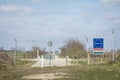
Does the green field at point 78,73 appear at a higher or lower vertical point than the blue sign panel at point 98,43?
lower

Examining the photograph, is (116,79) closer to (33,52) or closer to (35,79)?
(35,79)

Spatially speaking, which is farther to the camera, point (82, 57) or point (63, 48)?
point (82, 57)

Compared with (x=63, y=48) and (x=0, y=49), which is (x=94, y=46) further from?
(x=63, y=48)

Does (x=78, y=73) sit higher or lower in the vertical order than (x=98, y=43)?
lower

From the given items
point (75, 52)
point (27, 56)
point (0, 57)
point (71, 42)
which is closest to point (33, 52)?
point (27, 56)

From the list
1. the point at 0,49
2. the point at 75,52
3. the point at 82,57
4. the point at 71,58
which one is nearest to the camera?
the point at 0,49

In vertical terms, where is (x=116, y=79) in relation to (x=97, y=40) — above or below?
below

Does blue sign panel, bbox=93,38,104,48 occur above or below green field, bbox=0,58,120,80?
above

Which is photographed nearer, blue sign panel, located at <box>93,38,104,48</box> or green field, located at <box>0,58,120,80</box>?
green field, located at <box>0,58,120,80</box>

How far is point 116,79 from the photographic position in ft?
56.2

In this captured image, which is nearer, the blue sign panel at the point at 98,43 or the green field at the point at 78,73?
the green field at the point at 78,73

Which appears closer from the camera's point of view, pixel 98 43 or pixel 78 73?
pixel 78 73

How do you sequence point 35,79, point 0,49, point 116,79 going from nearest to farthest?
1. point 116,79
2. point 35,79
3. point 0,49

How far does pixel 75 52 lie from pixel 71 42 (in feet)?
42.7
